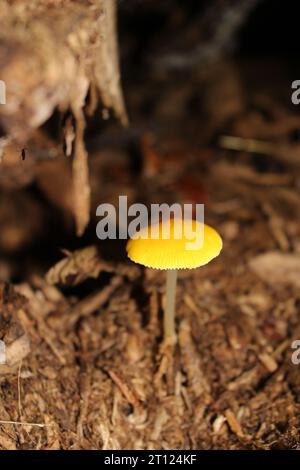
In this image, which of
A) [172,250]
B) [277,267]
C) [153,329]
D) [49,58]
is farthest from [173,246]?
[277,267]

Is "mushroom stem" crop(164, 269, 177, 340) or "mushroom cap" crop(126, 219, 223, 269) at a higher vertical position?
"mushroom cap" crop(126, 219, 223, 269)

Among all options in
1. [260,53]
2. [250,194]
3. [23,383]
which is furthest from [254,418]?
[260,53]

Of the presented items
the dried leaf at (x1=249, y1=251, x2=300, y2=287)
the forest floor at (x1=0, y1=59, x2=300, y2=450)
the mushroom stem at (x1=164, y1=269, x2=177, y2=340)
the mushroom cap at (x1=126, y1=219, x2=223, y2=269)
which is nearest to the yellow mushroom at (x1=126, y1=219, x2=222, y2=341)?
the mushroom cap at (x1=126, y1=219, x2=223, y2=269)

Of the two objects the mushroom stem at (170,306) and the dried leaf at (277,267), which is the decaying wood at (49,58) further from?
the dried leaf at (277,267)

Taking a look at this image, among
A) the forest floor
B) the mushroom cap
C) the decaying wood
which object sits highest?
the decaying wood

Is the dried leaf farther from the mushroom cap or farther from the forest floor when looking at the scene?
the mushroom cap

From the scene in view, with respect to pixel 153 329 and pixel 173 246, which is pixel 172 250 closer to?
pixel 173 246
